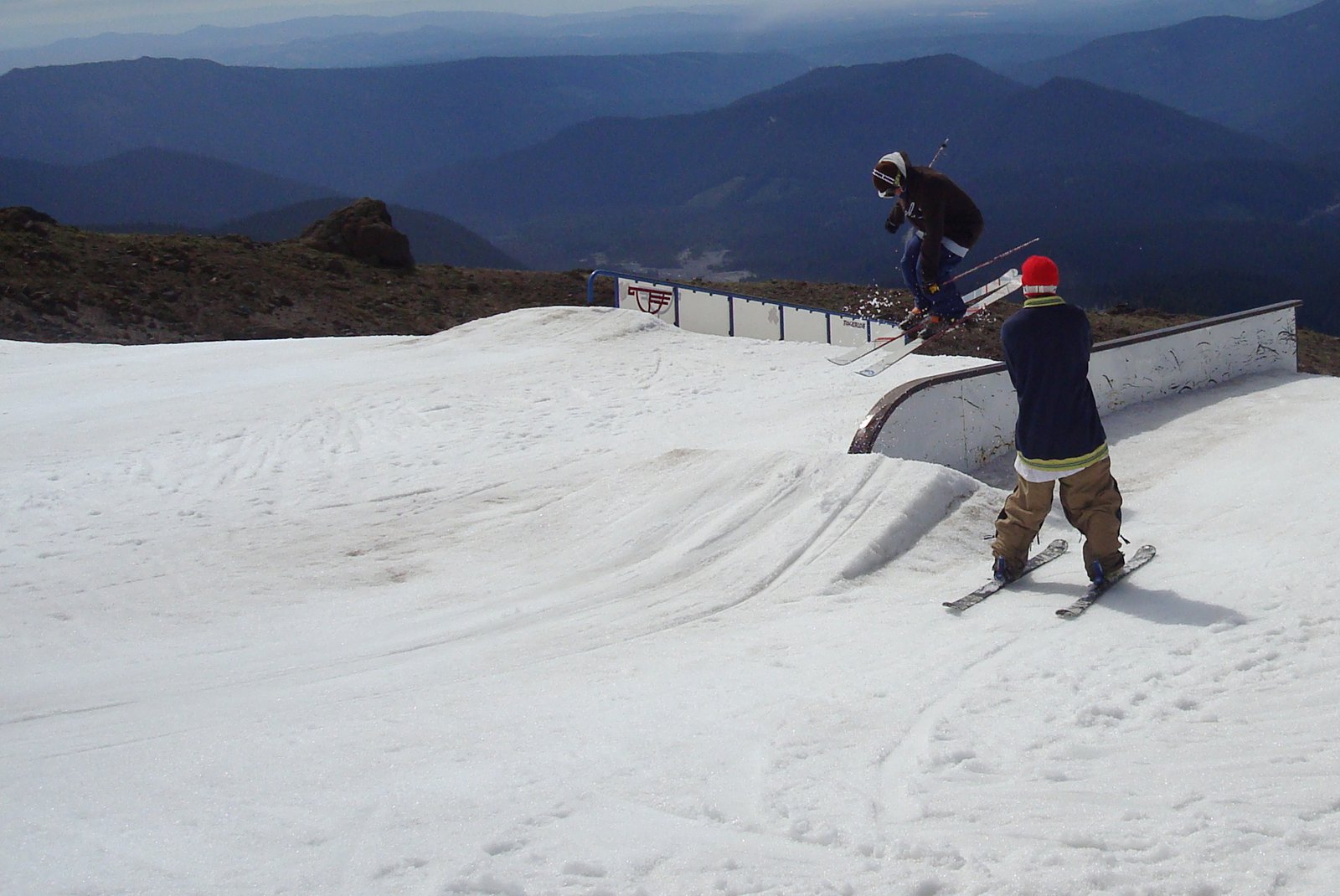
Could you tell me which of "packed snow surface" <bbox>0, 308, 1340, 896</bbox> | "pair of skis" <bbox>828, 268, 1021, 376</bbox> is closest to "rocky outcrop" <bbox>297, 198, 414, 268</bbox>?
"packed snow surface" <bbox>0, 308, 1340, 896</bbox>

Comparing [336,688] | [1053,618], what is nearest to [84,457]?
[336,688]

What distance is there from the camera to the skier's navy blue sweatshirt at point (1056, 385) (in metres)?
5.66

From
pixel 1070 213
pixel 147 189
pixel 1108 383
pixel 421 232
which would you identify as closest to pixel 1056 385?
pixel 1108 383

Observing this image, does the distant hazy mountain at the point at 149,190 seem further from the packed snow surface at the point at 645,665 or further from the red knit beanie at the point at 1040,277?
the red knit beanie at the point at 1040,277

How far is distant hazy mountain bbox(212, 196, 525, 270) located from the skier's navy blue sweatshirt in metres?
94.0

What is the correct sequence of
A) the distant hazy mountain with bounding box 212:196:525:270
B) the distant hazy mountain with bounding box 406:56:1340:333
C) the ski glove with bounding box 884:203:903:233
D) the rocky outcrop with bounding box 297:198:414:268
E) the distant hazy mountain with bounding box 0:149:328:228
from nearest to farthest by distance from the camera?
the ski glove with bounding box 884:203:903:233, the rocky outcrop with bounding box 297:198:414:268, the distant hazy mountain with bounding box 212:196:525:270, the distant hazy mountain with bounding box 406:56:1340:333, the distant hazy mountain with bounding box 0:149:328:228

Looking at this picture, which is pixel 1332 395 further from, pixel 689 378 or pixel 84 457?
pixel 84 457

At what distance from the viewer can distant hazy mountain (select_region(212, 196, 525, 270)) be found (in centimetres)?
9900

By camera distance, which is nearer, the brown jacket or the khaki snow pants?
the khaki snow pants

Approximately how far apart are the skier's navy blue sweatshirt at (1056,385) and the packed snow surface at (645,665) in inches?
32.6

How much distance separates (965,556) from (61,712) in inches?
203

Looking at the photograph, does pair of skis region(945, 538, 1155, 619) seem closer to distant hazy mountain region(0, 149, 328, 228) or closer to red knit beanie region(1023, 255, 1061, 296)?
red knit beanie region(1023, 255, 1061, 296)

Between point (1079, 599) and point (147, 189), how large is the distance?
637 feet

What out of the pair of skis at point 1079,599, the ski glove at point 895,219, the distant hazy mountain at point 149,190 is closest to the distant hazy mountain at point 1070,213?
the distant hazy mountain at point 149,190
